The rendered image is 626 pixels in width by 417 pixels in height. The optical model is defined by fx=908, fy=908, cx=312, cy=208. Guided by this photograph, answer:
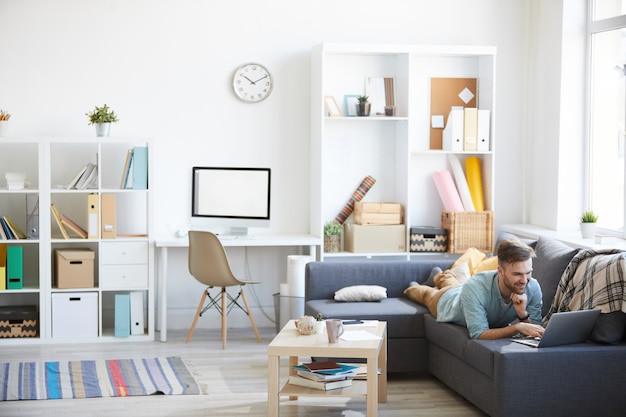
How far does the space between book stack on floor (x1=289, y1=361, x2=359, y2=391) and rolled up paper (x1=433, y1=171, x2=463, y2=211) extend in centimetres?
254

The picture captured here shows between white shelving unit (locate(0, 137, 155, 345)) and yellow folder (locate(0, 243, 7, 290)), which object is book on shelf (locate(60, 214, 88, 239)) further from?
yellow folder (locate(0, 243, 7, 290))

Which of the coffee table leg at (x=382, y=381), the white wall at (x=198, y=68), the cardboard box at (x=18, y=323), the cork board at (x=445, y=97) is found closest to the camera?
the coffee table leg at (x=382, y=381)

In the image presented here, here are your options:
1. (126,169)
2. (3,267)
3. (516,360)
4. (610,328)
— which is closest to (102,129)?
(126,169)

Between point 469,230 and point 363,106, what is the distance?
1178 mm

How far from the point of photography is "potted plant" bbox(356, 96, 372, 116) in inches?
256

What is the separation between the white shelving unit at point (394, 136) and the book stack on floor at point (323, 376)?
2.22 meters

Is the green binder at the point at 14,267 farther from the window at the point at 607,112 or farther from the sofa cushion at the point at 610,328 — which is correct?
the window at the point at 607,112

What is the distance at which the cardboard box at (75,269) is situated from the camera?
6195 mm

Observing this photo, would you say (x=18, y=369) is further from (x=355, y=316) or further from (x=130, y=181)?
(x=355, y=316)

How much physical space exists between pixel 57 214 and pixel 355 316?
2.35m

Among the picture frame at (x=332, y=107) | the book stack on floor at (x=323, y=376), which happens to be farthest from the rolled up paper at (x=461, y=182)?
the book stack on floor at (x=323, y=376)

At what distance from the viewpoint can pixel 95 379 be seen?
5.14m

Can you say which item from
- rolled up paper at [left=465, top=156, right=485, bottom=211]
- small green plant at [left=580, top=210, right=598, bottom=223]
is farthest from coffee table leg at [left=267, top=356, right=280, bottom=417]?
rolled up paper at [left=465, top=156, right=485, bottom=211]

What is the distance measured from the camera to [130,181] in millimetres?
6309
